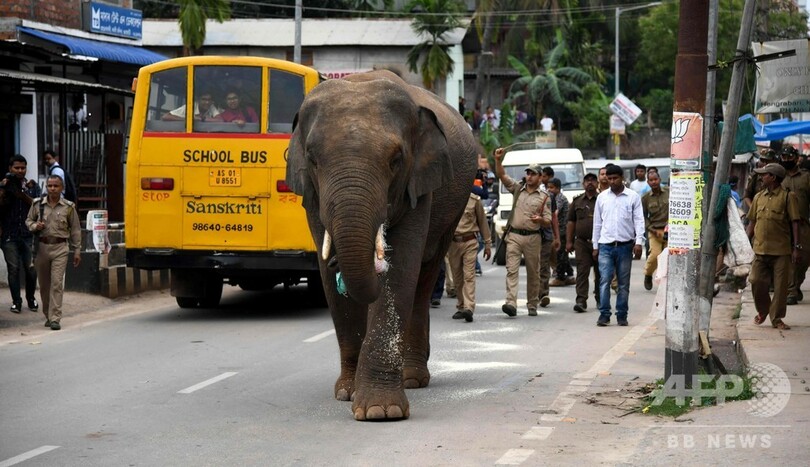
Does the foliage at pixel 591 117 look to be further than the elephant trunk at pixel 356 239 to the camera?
Yes

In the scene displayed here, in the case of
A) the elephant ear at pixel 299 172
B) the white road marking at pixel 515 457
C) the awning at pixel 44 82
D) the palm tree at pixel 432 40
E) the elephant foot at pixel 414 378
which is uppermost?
the palm tree at pixel 432 40

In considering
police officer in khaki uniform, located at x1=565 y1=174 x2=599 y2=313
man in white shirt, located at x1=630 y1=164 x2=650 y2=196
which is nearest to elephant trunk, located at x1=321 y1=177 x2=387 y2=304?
police officer in khaki uniform, located at x1=565 y1=174 x2=599 y2=313

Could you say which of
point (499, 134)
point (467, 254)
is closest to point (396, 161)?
point (467, 254)

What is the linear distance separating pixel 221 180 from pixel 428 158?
671 cm

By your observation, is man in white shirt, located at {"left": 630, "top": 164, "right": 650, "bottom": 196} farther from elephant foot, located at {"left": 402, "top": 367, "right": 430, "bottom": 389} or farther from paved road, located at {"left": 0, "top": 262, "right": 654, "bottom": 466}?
elephant foot, located at {"left": 402, "top": 367, "right": 430, "bottom": 389}

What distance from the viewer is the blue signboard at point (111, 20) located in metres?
27.9

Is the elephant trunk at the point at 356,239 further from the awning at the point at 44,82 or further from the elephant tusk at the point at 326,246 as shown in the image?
the awning at the point at 44,82

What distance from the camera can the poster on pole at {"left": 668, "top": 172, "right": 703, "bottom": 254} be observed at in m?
9.79

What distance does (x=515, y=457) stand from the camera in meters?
7.91

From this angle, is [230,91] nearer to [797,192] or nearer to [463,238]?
[463,238]

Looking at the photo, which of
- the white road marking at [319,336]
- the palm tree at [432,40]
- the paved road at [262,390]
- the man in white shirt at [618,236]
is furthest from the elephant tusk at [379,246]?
the palm tree at [432,40]

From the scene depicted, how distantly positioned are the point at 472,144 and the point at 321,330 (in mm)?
3890

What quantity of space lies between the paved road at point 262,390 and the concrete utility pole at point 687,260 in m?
0.99

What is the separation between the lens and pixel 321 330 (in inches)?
595
